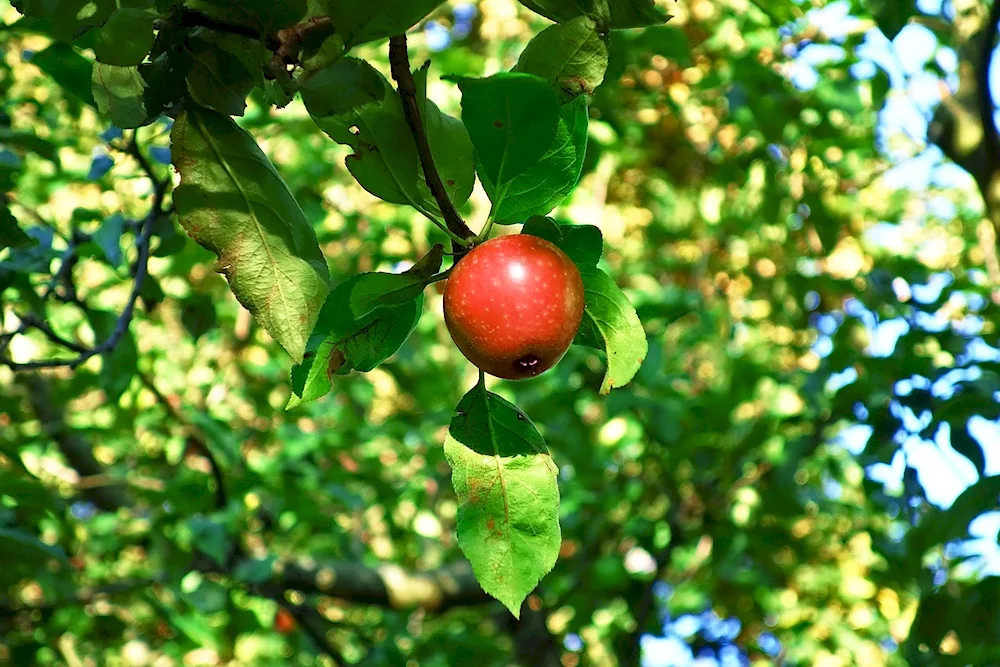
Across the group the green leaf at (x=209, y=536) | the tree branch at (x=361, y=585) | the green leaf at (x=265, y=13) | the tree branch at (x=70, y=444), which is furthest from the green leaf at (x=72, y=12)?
the tree branch at (x=70, y=444)

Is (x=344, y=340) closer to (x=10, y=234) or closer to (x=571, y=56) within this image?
(x=571, y=56)

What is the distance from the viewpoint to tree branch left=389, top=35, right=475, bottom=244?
2.43ft

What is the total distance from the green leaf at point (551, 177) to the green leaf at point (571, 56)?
0.8 inches

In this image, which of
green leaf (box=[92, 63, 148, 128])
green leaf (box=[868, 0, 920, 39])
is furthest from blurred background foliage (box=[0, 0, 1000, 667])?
green leaf (box=[92, 63, 148, 128])

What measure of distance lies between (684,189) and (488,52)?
40.7 inches

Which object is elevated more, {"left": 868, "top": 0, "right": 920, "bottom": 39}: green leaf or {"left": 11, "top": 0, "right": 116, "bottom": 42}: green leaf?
{"left": 11, "top": 0, "right": 116, "bottom": 42}: green leaf

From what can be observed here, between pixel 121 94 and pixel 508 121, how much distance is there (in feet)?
1.03

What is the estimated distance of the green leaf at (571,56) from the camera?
0.78 meters

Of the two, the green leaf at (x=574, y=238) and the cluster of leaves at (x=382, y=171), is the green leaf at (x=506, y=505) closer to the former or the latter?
the cluster of leaves at (x=382, y=171)

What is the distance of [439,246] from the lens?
31.7 inches

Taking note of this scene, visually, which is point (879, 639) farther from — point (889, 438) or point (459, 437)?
point (459, 437)

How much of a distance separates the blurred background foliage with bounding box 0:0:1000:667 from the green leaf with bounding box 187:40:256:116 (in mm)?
619

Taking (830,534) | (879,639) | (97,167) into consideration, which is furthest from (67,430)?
(879,639)

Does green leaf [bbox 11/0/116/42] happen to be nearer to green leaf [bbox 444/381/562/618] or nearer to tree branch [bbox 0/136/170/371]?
green leaf [bbox 444/381/562/618]
